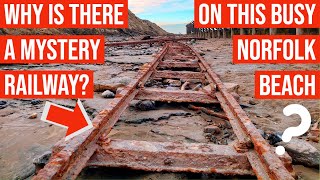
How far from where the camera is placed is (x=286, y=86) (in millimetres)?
3740

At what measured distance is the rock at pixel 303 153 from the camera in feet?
6.11

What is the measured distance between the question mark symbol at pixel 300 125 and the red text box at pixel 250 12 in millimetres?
2828

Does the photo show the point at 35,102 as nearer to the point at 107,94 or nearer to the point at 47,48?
the point at 107,94

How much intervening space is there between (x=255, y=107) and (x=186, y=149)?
66.3 inches

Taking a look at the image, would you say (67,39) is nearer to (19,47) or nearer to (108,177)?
(19,47)

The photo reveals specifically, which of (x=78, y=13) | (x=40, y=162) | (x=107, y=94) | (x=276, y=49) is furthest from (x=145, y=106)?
(x=78, y=13)

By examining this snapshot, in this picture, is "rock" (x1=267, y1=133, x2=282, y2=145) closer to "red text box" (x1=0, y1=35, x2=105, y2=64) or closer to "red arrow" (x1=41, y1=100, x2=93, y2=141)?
"red arrow" (x1=41, y1=100, x2=93, y2=141)

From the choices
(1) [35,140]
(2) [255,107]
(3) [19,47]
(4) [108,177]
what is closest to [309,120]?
(2) [255,107]

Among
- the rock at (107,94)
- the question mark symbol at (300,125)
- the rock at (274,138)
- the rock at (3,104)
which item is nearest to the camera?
the rock at (274,138)

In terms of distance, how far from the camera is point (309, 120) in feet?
9.04

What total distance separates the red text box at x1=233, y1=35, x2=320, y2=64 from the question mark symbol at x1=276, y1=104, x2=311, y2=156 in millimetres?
1664

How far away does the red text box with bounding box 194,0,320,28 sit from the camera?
231 inches

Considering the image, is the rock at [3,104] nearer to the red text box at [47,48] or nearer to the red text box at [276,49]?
the red text box at [47,48]

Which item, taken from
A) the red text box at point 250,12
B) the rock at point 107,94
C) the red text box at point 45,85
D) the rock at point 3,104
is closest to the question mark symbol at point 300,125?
the rock at point 107,94
